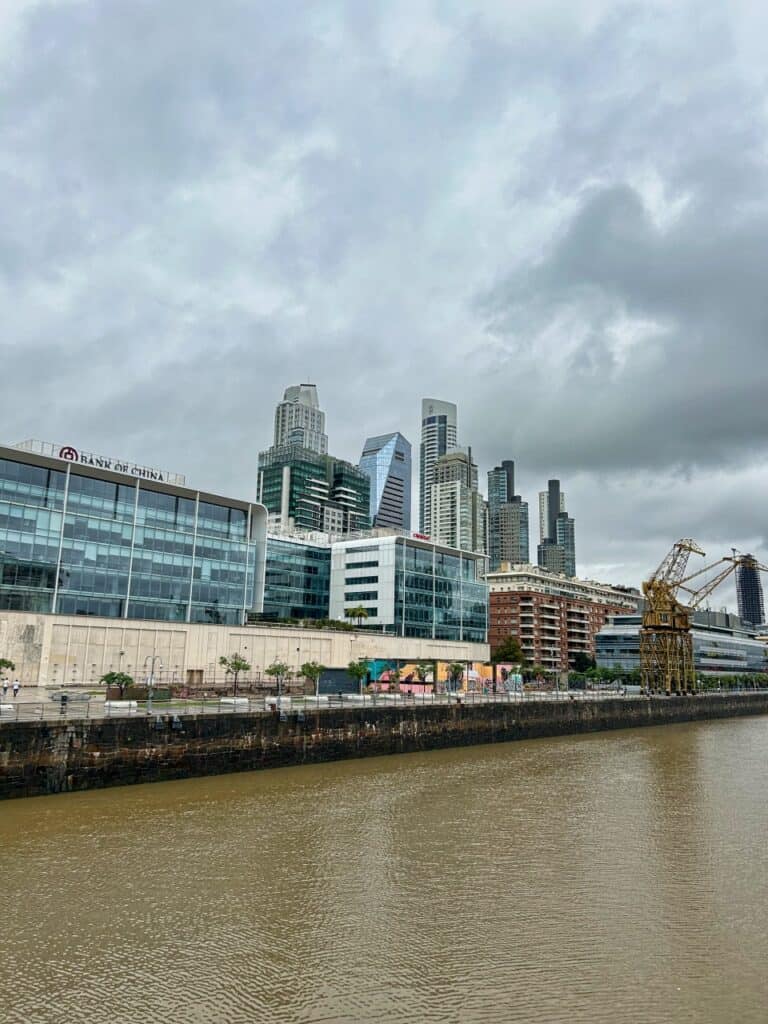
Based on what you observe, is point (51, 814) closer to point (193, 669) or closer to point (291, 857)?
point (291, 857)

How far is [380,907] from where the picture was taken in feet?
72.7

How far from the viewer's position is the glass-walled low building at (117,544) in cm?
7069

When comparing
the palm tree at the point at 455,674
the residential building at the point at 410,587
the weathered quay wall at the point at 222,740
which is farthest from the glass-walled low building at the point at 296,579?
the weathered quay wall at the point at 222,740

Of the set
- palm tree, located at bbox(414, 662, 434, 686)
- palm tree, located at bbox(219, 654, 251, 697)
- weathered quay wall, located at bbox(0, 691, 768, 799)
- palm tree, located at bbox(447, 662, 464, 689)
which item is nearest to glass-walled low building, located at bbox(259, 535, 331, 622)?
palm tree, located at bbox(414, 662, 434, 686)

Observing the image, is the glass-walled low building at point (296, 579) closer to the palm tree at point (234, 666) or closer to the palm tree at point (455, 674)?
the palm tree at point (455, 674)

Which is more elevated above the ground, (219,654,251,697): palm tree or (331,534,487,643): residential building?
(331,534,487,643): residential building

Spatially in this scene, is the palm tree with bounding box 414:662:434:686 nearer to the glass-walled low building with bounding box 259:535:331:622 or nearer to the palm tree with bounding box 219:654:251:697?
the glass-walled low building with bounding box 259:535:331:622

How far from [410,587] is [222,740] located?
67.4 metres

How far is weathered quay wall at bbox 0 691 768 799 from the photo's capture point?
36.4 meters

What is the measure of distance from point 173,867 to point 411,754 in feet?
116

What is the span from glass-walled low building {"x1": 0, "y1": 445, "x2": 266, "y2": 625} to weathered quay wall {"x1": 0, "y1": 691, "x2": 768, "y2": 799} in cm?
3126

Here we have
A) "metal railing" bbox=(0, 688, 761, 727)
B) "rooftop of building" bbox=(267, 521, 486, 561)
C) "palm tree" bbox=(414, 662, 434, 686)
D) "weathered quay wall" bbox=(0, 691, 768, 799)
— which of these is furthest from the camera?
"rooftop of building" bbox=(267, 521, 486, 561)

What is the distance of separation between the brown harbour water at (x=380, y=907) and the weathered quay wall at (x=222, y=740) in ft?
5.34

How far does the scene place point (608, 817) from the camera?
117ft
